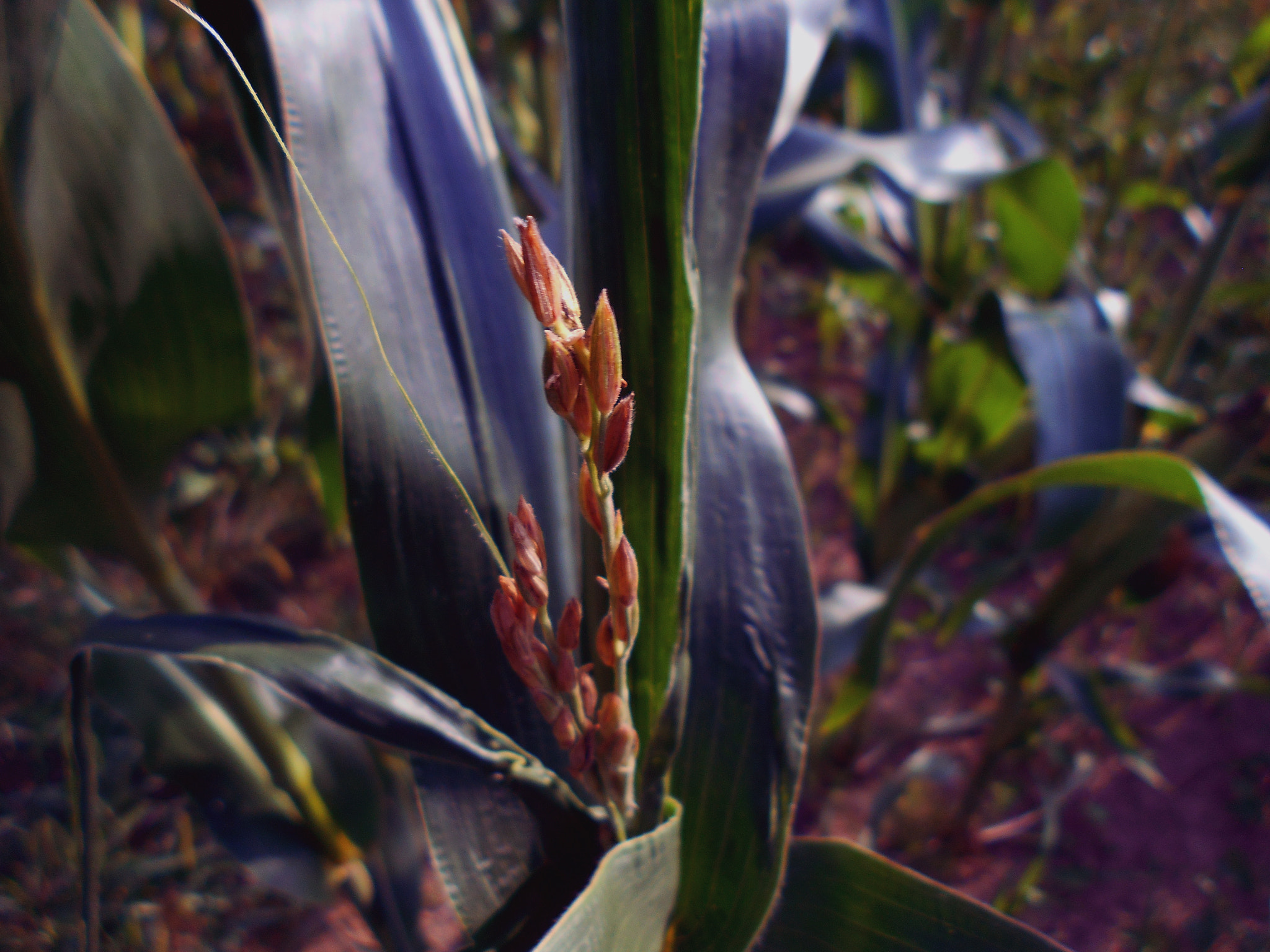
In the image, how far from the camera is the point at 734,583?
41 centimetres

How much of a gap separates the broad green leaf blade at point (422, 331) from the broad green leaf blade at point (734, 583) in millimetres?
87

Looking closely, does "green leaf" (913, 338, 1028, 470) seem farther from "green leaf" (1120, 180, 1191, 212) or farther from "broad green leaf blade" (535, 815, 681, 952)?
"broad green leaf blade" (535, 815, 681, 952)

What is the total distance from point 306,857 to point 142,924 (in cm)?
28

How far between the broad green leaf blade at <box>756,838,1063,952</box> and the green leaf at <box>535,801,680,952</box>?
7 cm

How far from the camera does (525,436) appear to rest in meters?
0.43

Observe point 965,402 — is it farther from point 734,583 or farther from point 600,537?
point 600,537

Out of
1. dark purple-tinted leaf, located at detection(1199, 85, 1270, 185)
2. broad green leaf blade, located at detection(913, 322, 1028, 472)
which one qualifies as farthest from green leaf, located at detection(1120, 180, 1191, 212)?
broad green leaf blade, located at detection(913, 322, 1028, 472)

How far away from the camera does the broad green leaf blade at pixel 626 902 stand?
249 mm

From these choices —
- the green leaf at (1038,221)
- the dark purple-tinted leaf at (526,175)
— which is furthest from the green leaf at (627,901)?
the green leaf at (1038,221)

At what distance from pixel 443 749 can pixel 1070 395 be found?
666 millimetres

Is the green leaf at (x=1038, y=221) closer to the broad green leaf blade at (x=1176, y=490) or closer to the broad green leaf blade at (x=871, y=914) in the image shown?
the broad green leaf blade at (x=1176, y=490)

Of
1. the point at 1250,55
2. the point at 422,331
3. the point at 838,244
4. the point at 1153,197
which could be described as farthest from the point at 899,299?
the point at 422,331

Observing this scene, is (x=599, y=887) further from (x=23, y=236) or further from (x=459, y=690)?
(x=23, y=236)

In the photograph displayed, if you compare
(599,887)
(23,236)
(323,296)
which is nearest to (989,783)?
(599,887)
